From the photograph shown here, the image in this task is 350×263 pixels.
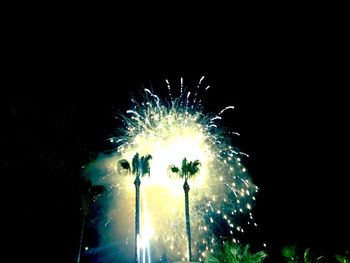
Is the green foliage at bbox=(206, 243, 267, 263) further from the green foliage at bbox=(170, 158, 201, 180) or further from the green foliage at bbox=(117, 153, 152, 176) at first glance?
the green foliage at bbox=(117, 153, 152, 176)

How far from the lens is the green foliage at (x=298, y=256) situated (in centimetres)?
2581

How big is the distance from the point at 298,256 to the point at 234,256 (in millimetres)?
5208

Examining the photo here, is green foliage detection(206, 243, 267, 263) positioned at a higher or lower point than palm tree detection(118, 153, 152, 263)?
lower

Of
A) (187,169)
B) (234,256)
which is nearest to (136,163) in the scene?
(187,169)

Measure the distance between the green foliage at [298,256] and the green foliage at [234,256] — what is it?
2672 mm

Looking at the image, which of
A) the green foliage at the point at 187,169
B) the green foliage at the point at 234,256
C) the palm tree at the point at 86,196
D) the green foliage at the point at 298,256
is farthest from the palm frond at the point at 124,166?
the green foliage at the point at 298,256

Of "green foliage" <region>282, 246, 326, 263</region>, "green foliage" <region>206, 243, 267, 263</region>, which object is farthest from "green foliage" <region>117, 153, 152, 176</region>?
"green foliage" <region>282, 246, 326, 263</region>

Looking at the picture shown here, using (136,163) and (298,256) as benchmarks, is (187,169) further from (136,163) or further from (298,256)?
(298,256)

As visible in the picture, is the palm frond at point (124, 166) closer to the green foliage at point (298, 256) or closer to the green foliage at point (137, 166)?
the green foliage at point (137, 166)

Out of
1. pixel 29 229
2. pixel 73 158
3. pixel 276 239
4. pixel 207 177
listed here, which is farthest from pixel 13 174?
pixel 276 239

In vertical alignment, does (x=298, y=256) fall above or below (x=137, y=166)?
below

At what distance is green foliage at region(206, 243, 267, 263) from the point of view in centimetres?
2448

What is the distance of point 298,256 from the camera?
26406 mm

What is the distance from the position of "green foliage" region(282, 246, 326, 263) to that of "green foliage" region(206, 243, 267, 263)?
8.76ft
